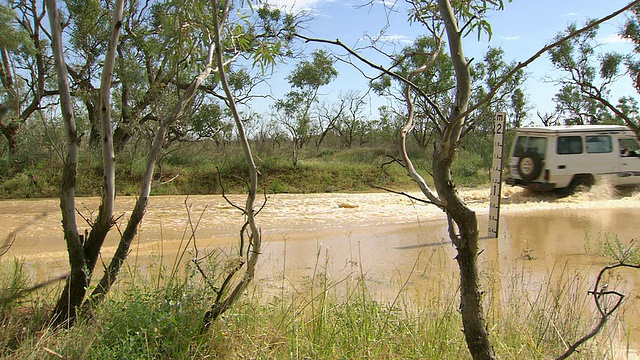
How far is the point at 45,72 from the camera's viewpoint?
16.5m

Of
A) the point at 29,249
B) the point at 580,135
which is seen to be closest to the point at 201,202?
the point at 29,249

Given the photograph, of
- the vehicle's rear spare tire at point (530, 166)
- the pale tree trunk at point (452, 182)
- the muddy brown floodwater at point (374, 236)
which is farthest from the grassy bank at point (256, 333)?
the vehicle's rear spare tire at point (530, 166)

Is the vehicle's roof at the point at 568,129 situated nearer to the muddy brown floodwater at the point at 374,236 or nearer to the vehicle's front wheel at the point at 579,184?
the vehicle's front wheel at the point at 579,184

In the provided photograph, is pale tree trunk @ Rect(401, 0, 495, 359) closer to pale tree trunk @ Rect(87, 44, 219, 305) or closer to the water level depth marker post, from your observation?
pale tree trunk @ Rect(87, 44, 219, 305)

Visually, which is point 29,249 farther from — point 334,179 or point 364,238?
point 334,179

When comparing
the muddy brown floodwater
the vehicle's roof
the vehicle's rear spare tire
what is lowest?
the muddy brown floodwater

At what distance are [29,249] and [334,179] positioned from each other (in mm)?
12219

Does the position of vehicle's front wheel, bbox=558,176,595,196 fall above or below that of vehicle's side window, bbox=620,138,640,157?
below

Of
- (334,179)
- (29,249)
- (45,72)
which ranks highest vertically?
(45,72)

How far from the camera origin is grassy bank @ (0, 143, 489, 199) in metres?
15.8

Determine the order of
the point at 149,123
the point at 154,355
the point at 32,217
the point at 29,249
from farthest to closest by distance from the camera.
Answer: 1. the point at 149,123
2. the point at 32,217
3. the point at 29,249
4. the point at 154,355

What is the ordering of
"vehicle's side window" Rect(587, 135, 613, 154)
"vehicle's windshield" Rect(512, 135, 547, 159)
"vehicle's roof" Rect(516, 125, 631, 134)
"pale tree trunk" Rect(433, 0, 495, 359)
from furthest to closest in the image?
"vehicle's side window" Rect(587, 135, 613, 154), "vehicle's windshield" Rect(512, 135, 547, 159), "vehicle's roof" Rect(516, 125, 631, 134), "pale tree trunk" Rect(433, 0, 495, 359)

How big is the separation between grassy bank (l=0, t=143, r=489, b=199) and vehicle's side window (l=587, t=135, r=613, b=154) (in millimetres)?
4569

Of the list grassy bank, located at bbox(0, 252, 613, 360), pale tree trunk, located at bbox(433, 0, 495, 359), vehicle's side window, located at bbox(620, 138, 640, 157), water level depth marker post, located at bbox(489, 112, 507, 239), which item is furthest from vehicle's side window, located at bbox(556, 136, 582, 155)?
pale tree trunk, located at bbox(433, 0, 495, 359)
